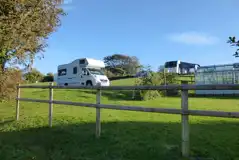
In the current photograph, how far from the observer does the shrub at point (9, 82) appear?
9.36 metres

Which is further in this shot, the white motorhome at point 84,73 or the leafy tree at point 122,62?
the leafy tree at point 122,62

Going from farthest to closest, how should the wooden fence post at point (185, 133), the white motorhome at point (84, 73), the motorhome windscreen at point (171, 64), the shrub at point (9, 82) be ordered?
the motorhome windscreen at point (171, 64), the white motorhome at point (84, 73), the shrub at point (9, 82), the wooden fence post at point (185, 133)

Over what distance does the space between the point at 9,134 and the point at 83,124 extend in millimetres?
1973

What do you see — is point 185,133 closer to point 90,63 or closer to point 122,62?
point 90,63

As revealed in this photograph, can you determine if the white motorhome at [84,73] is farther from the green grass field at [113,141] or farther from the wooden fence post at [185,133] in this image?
the wooden fence post at [185,133]

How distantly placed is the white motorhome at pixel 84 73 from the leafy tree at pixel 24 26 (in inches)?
472

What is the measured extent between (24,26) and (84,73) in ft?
47.9

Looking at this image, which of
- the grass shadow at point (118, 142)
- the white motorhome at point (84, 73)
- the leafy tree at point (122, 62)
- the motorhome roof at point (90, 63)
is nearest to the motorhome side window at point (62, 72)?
the white motorhome at point (84, 73)

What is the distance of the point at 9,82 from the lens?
9.52 m

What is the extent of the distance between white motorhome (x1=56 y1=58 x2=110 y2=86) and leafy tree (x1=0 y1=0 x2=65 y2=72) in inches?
472

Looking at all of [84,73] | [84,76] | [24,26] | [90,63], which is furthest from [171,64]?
[24,26]

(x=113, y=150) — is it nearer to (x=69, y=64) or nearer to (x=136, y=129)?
(x=136, y=129)

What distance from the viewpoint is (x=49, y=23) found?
1016 cm

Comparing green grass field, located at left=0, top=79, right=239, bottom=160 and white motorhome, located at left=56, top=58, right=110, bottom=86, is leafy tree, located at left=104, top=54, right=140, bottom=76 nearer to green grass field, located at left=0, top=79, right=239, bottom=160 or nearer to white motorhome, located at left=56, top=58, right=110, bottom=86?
white motorhome, located at left=56, top=58, right=110, bottom=86
